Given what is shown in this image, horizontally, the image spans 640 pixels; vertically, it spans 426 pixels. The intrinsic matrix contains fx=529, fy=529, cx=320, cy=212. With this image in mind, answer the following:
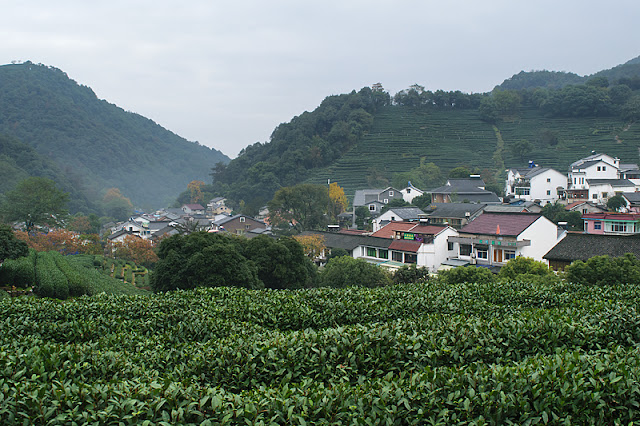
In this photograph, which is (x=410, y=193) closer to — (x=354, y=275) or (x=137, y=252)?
(x=137, y=252)

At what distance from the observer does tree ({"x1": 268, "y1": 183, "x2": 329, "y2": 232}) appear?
1692 inches

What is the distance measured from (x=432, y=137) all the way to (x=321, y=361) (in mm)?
66859

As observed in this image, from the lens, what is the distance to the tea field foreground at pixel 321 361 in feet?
15.5

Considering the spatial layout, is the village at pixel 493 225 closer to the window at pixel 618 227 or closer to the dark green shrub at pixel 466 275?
the window at pixel 618 227

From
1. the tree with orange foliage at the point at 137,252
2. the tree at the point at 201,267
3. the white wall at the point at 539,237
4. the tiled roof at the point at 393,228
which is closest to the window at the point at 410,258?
the tiled roof at the point at 393,228

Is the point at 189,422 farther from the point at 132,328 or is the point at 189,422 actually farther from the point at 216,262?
the point at 216,262

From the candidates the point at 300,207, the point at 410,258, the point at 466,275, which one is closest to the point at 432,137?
the point at 300,207

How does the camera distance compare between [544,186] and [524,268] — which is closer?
[524,268]

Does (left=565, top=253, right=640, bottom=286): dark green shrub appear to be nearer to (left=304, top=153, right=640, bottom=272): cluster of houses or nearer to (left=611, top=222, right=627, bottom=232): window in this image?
(left=304, top=153, right=640, bottom=272): cluster of houses

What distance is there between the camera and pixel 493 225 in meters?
28.0

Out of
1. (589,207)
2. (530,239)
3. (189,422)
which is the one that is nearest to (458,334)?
(189,422)

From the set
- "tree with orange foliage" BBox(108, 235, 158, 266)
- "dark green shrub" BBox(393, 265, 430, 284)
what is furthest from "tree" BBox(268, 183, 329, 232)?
"dark green shrub" BBox(393, 265, 430, 284)

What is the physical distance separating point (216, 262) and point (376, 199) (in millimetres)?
34587

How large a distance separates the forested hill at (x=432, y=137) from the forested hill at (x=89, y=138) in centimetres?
3225
